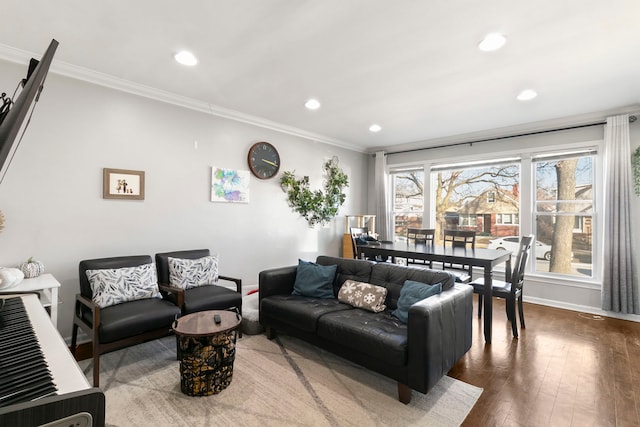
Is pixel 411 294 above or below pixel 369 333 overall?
above

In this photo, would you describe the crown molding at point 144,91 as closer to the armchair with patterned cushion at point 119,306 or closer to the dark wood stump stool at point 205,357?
the armchair with patterned cushion at point 119,306

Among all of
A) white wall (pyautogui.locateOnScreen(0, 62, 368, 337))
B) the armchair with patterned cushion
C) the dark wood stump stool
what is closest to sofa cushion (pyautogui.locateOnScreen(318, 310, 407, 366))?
the dark wood stump stool

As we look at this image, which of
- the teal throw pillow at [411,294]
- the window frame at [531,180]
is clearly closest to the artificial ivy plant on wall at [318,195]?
the window frame at [531,180]

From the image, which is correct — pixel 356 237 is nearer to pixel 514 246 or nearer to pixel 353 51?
pixel 514 246

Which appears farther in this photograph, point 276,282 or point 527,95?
point 527,95

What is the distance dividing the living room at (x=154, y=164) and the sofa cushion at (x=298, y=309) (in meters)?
1.29

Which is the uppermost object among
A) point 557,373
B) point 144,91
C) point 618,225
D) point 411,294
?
point 144,91

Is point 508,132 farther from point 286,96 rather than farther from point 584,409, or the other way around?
point 584,409

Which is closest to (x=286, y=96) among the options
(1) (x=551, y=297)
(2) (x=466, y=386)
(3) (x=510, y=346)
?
(2) (x=466, y=386)

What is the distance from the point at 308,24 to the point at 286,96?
139 centimetres

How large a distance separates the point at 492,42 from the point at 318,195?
3.33 metres

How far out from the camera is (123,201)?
328 centimetres

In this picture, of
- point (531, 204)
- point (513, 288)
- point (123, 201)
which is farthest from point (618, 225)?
point (123, 201)

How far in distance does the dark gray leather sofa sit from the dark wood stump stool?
696 mm
